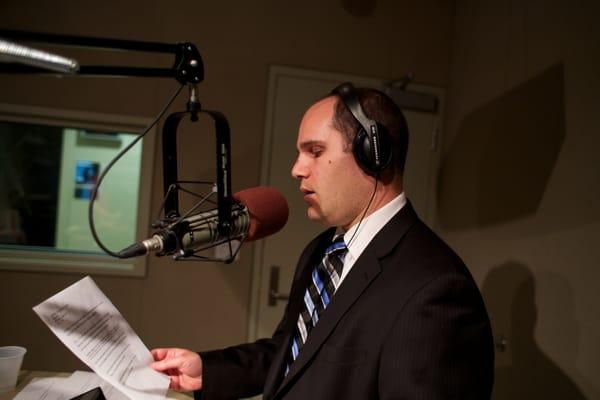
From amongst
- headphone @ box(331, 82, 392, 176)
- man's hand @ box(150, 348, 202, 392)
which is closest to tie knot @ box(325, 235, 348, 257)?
headphone @ box(331, 82, 392, 176)

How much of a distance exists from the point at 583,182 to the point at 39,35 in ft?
5.07

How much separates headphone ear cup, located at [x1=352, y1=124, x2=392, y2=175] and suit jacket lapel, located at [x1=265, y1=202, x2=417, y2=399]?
156 millimetres

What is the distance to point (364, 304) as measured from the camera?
88cm

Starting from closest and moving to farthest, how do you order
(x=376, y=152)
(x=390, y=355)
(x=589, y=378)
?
(x=390, y=355)
(x=376, y=152)
(x=589, y=378)

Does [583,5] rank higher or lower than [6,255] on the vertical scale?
higher

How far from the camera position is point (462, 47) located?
2268 millimetres

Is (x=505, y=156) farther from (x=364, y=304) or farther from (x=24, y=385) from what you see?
(x=24, y=385)

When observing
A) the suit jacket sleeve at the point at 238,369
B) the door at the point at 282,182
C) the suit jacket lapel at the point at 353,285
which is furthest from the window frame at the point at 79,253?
the suit jacket lapel at the point at 353,285

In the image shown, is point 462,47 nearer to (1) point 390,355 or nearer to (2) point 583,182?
(2) point 583,182

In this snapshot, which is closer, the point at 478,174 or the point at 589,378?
the point at 589,378

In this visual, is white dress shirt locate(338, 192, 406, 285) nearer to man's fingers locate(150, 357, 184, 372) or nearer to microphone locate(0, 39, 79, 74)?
man's fingers locate(150, 357, 184, 372)

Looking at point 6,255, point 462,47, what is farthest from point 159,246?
point 462,47

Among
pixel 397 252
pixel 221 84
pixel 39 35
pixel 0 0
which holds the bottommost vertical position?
pixel 397 252

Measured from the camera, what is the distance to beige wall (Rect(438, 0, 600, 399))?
1277 mm
